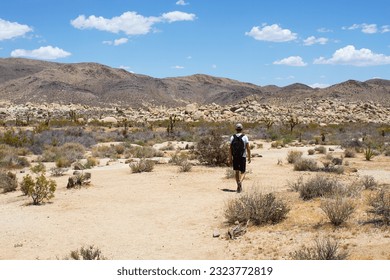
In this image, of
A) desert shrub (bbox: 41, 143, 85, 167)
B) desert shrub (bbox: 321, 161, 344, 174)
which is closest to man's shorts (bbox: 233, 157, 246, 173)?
desert shrub (bbox: 321, 161, 344, 174)

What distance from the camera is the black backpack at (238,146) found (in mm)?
12219

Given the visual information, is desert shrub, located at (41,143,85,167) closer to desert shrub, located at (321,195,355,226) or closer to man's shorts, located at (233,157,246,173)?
man's shorts, located at (233,157,246,173)

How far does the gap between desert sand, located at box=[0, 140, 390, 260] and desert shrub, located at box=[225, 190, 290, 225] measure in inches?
8.5

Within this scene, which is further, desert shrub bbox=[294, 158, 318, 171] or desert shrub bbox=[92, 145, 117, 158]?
desert shrub bbox=[92, 145, 117, 158]

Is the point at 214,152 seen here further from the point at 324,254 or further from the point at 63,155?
the point at 324,254

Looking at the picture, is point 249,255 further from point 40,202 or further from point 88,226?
point 40,202

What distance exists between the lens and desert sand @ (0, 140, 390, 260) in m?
7.55

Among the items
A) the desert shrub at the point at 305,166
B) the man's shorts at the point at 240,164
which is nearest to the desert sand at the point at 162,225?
the man's shorts at the point at 240,164

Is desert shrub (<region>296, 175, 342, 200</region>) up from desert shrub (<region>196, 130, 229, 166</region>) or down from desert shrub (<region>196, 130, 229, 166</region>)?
down

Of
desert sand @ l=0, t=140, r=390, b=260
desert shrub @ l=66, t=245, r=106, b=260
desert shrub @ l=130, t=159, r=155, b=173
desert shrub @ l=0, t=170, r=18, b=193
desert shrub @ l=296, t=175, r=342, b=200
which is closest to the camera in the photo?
desert shrub @ l=66, t=245, r=106, b=260

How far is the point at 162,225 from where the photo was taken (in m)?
9.47

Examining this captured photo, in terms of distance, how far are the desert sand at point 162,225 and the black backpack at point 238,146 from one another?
1.13 metres

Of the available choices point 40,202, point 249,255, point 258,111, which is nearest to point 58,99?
point 258,111

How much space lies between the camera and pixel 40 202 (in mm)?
12281
